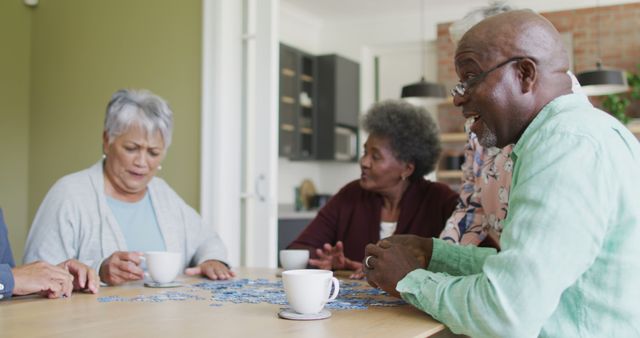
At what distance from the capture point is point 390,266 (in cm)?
146

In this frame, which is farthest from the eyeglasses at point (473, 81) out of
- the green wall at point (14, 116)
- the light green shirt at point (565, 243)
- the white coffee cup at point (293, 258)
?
the green wall at point (14, 116)

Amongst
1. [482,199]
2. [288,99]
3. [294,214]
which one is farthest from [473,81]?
[288,99]

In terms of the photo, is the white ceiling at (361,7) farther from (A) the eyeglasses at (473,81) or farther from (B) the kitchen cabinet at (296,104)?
(A) the eyeglasses at (473,81)

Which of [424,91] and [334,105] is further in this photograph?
[334,105]

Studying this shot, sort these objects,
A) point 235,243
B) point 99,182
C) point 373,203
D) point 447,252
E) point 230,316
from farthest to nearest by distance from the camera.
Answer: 1. point 235,243
2. point 373,203
3. point 99,182
4. point 447,252
5. point 230,316

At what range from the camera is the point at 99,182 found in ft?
7.61

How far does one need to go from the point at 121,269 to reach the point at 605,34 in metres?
5.86

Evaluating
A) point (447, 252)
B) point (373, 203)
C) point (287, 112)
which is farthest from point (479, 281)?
point (287, 112)

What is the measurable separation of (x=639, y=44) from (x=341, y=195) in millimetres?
4838

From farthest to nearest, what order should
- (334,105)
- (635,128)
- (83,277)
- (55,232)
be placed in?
(334,105), (635,128), (55,232), (83,277)

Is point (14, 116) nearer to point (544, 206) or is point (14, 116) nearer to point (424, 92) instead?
point (424, 92)

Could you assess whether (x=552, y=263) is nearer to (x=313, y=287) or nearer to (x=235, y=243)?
(x=313, y=287)

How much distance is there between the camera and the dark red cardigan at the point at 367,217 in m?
2.52

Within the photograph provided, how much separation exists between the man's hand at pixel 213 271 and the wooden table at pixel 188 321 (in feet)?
1.49
